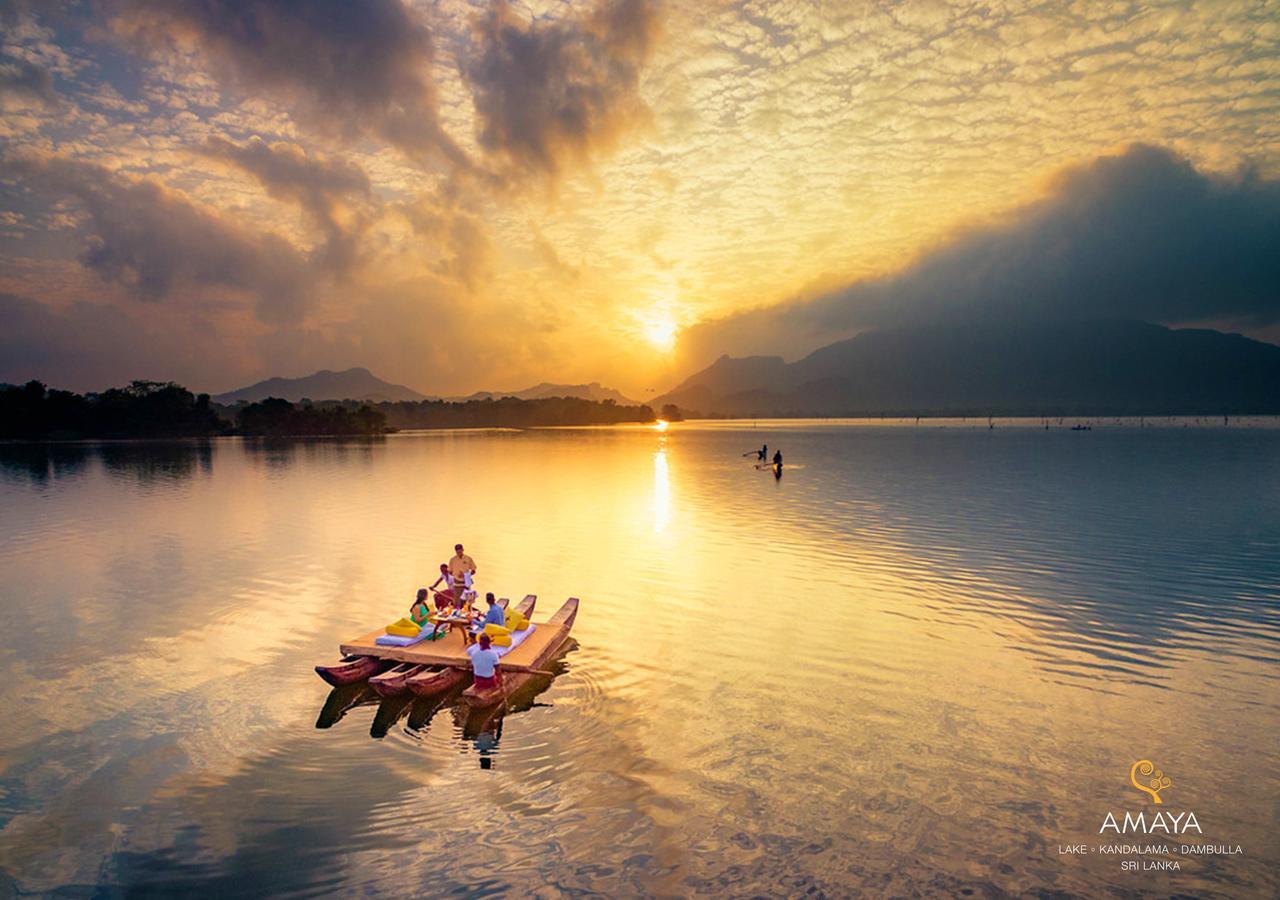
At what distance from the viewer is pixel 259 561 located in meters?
39.1

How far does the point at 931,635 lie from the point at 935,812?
11866 millimetres

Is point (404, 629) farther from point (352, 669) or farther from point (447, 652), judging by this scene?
point (447, 652)

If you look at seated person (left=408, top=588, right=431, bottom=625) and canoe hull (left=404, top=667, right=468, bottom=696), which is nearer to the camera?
canoe hull (left=404, top=667, right=468, bottom=696)

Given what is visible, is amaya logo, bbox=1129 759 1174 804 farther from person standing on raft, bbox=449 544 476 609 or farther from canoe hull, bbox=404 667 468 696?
person standing on raft, bbox=449 544 476 609

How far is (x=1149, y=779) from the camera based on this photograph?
14.5 meters

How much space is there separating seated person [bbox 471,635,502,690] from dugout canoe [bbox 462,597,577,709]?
168 millimetres

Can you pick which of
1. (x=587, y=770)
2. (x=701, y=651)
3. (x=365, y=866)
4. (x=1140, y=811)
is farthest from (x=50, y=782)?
(x=1140, y=811)

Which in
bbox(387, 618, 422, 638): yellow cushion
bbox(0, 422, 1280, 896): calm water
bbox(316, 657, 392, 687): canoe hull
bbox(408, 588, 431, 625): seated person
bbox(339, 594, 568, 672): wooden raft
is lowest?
bbox(0, 422, 1280, 896): calm water

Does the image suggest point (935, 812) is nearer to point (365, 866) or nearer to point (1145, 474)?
point (365, 866)

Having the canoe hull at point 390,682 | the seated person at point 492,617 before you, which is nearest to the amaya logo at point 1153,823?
the seated person at point 492,617

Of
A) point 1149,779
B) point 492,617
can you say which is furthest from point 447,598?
point 1149,779

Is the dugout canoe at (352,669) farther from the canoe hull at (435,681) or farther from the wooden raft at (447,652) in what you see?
the canoe hull at (435,681)

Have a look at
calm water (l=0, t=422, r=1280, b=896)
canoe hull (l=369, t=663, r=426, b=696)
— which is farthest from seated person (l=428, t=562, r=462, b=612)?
calm water (l=0, t=422, r=1280, b=896)

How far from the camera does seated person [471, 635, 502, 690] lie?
1809 centimetres
